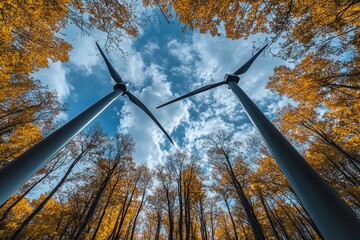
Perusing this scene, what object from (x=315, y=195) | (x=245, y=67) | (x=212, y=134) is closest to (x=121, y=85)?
(x=245, y=67)

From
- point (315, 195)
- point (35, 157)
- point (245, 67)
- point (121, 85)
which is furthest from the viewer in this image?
point (245, 67)

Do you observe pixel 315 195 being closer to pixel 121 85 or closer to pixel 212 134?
pixel 121 85

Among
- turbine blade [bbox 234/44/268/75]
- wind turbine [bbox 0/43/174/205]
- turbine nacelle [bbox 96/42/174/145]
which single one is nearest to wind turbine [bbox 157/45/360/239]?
wind turbine [bbox 0/43/174/205]

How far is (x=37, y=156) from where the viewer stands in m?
2.01

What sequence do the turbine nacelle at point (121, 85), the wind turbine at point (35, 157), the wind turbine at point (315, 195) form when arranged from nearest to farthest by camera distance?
the wind turbine at point (315, 195), the wind turbine at point (35, 157), the turbine nacelle at point (121, 85)

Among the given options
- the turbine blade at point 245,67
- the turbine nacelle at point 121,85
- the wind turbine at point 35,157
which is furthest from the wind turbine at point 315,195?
the turbine blade at point 245,67

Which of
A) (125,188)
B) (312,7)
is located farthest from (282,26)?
(125,188)

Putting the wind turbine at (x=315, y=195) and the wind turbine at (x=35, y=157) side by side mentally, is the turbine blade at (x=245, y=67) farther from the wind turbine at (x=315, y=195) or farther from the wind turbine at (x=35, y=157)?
the wind turbine at (x=35, y=157)

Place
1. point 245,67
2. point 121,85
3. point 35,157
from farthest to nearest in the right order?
point 245,67 → point 121,85 → point 35,157

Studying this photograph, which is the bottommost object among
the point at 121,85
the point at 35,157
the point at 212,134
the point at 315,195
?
the point at 315,195

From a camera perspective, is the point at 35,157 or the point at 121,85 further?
the point at 121,85

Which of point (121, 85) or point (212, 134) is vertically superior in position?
point (212, 134)

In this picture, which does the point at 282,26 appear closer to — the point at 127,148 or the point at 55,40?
Answer: the point at 55,40

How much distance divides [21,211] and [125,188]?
1111 centimetres
